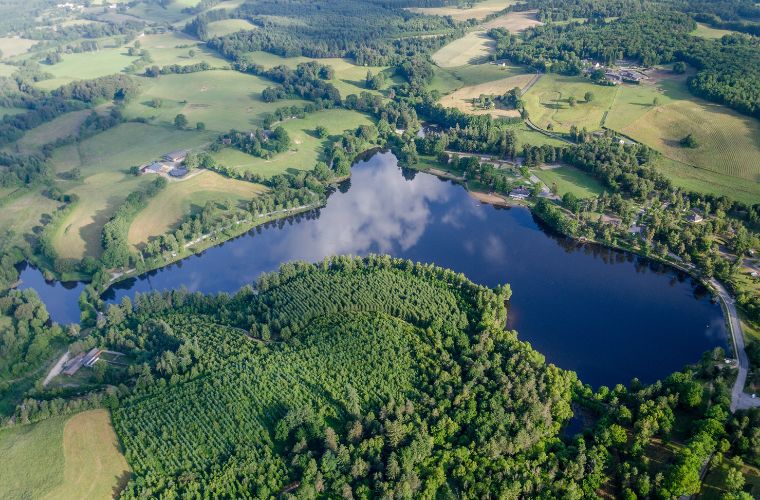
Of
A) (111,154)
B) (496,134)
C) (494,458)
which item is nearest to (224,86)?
(111,154)

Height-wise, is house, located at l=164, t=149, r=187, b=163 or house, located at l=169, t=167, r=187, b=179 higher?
house, located at l=164, t=149, r=187, b=163

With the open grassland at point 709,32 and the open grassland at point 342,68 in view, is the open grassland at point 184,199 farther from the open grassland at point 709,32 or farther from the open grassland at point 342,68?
the open grassland at point 709,32

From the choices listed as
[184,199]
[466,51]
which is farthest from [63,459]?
[466,51]

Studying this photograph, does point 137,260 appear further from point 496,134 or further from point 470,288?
point 496,134

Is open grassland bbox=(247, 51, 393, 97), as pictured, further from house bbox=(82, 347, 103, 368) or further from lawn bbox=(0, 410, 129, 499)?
lawn bbox=(0, 410, 129, 499)

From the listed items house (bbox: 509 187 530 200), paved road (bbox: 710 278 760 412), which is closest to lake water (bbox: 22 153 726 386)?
paved road (bbox: 710 278 760 412)

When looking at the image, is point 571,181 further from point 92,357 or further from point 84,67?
point 84,67
